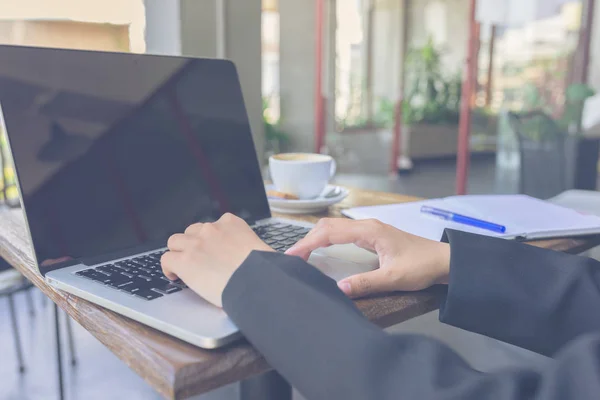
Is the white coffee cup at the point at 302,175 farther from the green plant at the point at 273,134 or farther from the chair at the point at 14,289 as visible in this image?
the green plant at the point at 273,134

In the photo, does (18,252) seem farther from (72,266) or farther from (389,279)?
(389,279)

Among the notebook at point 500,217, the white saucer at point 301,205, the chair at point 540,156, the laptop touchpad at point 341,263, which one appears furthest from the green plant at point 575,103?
the laptop touchpad at point 341,263

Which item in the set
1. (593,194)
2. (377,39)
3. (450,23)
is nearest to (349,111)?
(377,39)

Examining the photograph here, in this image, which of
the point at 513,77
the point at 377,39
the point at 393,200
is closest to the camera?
the point at 393,200

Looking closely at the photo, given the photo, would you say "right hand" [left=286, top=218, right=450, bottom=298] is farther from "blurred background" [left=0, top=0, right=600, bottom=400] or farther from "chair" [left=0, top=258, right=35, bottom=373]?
"chair" [left=0, top=258, right=35, bottom=373]

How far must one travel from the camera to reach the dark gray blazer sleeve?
1.09ft

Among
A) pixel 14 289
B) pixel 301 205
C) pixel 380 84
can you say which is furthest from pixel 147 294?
pixel 380 84

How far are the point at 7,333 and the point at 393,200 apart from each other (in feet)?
5.02

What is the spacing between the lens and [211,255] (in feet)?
1.56

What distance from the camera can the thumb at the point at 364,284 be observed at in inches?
18.9

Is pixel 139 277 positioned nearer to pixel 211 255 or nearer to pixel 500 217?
pixel 211 255

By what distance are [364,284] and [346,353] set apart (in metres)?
0.14

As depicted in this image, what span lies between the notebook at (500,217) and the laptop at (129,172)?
0.45 feet

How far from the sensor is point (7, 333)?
1847 millimetres
